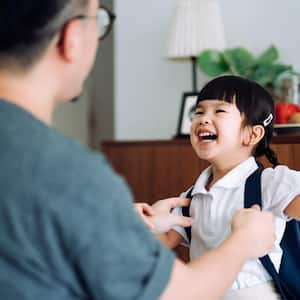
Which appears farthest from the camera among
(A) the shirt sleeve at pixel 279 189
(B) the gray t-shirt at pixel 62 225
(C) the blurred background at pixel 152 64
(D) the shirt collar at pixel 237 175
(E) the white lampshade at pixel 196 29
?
(C) the blurred background at pixel 152 64

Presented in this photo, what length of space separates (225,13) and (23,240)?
2406 millimetres

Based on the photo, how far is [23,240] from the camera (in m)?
0.70

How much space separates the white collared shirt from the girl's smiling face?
43mm

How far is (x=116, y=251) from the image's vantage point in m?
0.71

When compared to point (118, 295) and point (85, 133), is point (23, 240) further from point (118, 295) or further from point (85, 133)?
point (85, 133)

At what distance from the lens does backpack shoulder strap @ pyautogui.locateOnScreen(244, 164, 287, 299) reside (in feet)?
3.88

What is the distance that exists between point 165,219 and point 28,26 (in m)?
0.58

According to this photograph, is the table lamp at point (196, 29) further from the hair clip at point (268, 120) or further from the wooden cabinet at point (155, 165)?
the hair clip at point (268, 120)

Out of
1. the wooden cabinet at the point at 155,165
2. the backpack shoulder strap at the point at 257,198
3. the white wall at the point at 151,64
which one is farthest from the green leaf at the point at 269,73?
the backpack shoulder strap at the point at 257,198

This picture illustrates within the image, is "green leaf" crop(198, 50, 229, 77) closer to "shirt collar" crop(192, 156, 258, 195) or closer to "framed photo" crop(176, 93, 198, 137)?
"framed photo" crop(176, 93, 198, 137)

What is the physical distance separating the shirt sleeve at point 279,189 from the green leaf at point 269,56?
5.03ft

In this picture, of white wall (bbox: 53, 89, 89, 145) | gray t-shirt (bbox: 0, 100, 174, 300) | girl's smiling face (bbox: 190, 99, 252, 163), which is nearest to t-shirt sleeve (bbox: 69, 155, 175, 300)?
gray t-shirt (bbox: 0, 100, 174, 300)

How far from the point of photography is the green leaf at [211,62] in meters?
2.70

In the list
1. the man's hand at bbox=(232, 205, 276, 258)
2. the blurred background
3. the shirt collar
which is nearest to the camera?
the man's hand at bbox=(232, 205, 276, 258)
